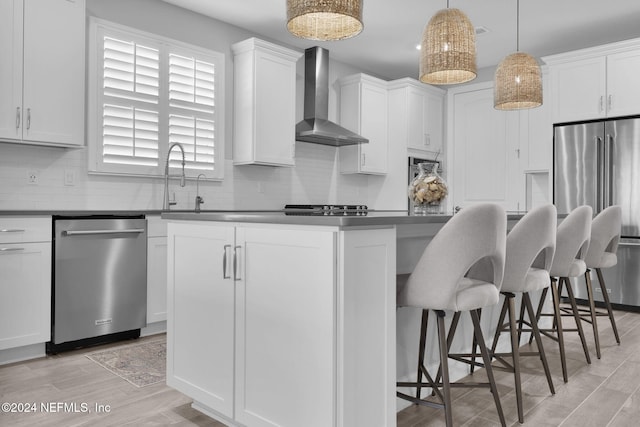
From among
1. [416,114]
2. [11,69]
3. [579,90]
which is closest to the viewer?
[11,69]

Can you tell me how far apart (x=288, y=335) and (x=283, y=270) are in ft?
0.78

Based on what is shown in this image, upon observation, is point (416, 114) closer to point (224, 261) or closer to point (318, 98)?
point (318, 98)

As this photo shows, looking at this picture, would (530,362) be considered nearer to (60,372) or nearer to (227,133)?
(60,372)

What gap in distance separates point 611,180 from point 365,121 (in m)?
2.65

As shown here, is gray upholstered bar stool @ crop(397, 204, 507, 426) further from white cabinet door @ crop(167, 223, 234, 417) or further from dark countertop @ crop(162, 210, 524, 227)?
white cabinet door @ crop(167, 223, 234, 417)

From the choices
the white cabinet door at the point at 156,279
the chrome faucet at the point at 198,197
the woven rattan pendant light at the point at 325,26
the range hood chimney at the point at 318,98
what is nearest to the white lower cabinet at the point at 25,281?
the white cabinet door at the point at 156,279

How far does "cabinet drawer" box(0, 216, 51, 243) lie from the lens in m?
2.93

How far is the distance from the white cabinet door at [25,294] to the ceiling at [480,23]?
259 centimetres

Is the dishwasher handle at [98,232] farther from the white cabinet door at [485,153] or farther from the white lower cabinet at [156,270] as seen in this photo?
the white cabinet door at [485,153]

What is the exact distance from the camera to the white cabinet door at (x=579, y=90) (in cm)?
492

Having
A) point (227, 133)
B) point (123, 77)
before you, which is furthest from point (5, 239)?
point (227, 133)

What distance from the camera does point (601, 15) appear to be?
15.2 ft

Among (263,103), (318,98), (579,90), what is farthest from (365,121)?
(579,90)

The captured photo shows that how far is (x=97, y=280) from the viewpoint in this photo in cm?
332
